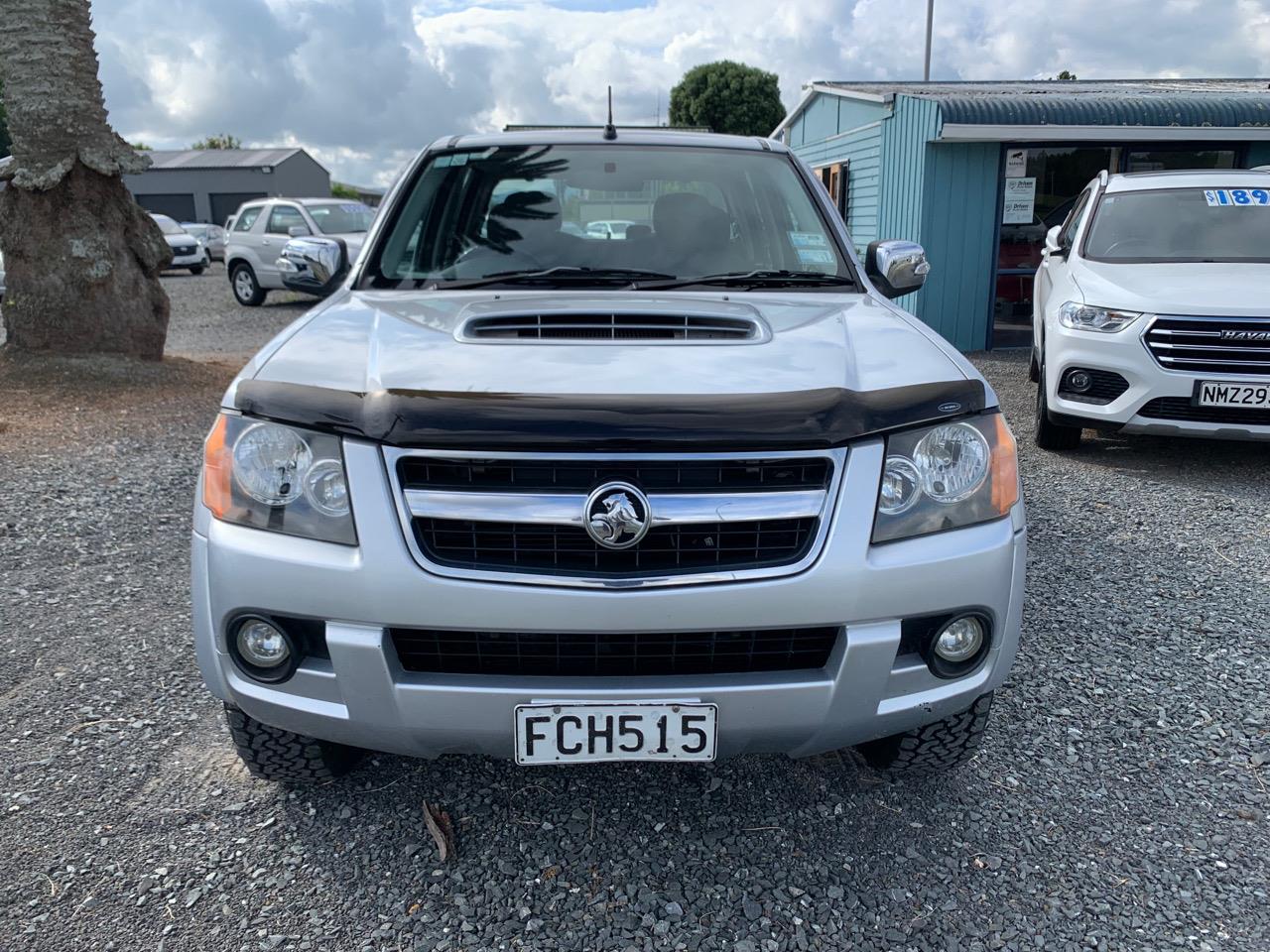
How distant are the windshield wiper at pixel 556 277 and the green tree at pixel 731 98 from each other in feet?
165

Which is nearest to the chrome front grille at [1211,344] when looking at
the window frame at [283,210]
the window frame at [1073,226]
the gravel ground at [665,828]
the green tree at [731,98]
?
the window frame at [1073,226]

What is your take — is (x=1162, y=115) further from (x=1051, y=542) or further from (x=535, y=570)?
(x=535, y=570)

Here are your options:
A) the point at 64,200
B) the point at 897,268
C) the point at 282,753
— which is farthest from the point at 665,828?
the point at 64,200

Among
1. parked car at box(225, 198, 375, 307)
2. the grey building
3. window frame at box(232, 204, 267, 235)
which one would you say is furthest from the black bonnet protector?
the grey building

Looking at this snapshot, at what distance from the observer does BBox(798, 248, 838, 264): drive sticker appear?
320 cm

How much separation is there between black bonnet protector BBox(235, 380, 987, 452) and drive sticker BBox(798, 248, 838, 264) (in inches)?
50.7

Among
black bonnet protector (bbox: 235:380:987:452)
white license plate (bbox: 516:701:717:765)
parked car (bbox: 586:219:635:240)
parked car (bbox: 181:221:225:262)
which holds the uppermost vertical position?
parked car (bbox: 586:219:635:240)

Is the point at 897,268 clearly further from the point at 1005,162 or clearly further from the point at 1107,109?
the point at 1107,109

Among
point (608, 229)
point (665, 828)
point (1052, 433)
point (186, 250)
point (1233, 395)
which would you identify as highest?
point (608, 229)

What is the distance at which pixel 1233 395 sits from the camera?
17.7ft

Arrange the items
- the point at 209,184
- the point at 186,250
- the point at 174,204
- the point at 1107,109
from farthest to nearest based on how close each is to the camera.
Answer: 1. the point at 174,204
2. the point at 209,184
3. the point at 186,250
4. the point at 1107,109

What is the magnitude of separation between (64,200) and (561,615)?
771 cm

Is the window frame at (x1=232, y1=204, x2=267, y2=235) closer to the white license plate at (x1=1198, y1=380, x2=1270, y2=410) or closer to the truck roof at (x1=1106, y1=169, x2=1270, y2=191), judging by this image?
the truck roof at (x1=1106, y1=169, x2=1270, y2=191)

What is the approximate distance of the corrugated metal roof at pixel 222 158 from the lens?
47062 mm
